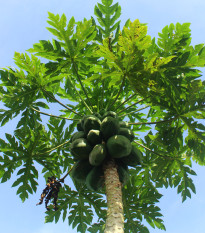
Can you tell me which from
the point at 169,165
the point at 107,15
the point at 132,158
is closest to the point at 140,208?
the point at 169,165

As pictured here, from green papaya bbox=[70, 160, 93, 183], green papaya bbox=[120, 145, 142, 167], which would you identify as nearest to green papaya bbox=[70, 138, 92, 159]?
green papaya bbox=[70, 160, 93, 183]

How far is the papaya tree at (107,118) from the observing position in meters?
3.02

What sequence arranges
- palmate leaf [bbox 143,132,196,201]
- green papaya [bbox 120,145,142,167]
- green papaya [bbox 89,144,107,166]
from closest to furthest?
green papaya [bbox 89,144,107,166]
green papaya [bbox 120,145,142,167]
palmate leaf [bbox 143,132,196,201]

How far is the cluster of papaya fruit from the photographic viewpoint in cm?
277

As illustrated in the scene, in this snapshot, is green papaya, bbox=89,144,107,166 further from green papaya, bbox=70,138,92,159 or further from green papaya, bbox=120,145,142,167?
green papaya, bbox=120,145,142,167

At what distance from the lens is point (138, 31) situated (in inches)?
118

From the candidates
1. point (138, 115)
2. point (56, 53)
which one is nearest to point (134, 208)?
point (138, 115)

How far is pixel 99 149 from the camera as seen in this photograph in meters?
2.76

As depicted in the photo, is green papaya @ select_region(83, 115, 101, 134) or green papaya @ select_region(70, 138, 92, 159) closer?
green papaya @ select_region(70, 138, 92, 159)

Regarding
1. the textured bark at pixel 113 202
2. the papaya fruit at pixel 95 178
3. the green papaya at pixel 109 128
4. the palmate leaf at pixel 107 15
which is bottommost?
the textured bark at pixel 113 202

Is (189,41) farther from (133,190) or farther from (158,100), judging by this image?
(133,190)

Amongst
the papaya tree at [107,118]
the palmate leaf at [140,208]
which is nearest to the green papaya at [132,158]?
the papaya tree at [107,118]

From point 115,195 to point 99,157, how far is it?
50 cm

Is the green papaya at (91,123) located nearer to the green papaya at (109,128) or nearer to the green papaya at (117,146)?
the green papaya at (109,128)
